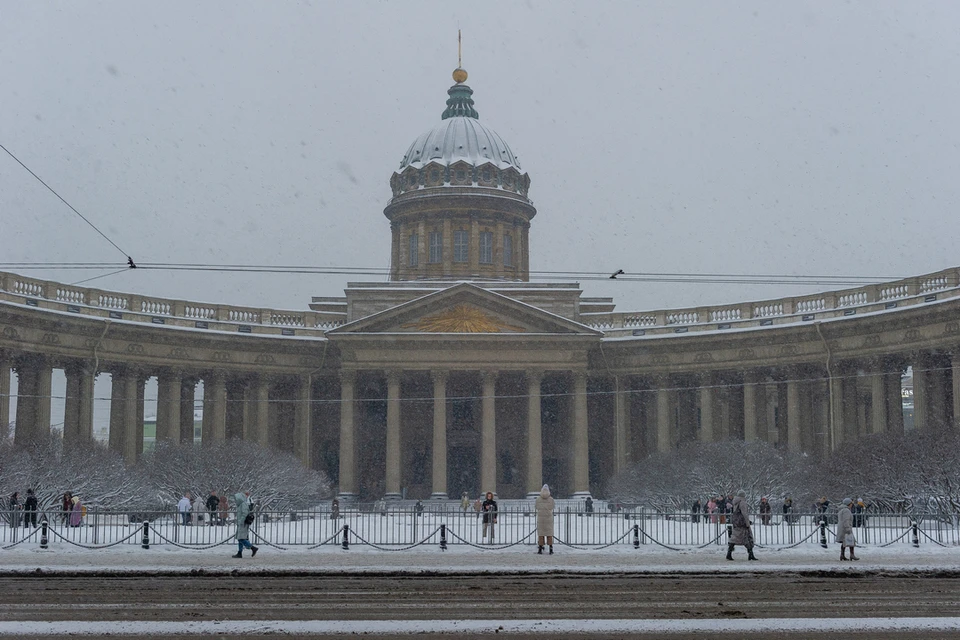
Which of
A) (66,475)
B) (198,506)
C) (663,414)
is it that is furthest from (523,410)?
(66,475)

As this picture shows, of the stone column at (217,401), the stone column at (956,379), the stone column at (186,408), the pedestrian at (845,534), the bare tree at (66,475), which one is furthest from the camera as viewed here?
the stone column at (186,408)

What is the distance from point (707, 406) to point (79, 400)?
31.8 meters

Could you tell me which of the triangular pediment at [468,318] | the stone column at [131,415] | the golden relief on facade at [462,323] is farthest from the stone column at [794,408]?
the stone column at [131,415]

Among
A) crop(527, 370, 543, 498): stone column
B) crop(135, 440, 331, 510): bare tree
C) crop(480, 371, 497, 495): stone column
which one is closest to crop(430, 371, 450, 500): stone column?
crop(480, 371, 497, 495): stone column

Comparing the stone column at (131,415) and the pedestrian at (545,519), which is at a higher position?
the stone column at (131,415)

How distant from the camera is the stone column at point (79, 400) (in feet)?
175

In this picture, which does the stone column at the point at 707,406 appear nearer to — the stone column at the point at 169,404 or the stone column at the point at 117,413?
the stone column at the point at 169,404

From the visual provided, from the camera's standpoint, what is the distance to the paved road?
15.0 meters

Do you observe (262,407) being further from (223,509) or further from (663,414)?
(223,509)

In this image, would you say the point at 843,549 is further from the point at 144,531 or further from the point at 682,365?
the point at 682,365

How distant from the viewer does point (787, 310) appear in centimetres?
5828

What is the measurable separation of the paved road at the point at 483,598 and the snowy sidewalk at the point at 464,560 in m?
0.99

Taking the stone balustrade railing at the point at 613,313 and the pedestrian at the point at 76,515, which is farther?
the stone balustrade railing at the point at 613,313

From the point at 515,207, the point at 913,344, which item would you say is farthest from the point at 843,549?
the point at 515,207
